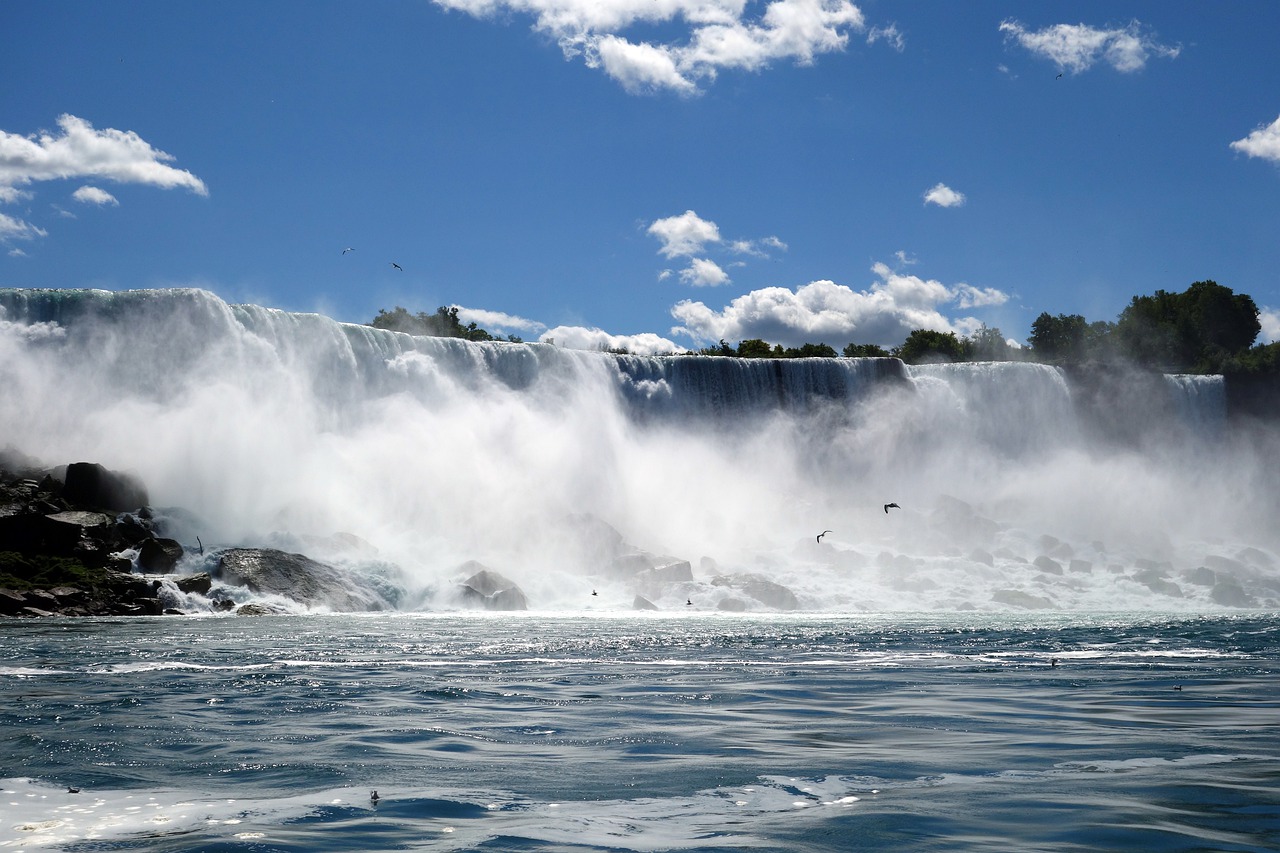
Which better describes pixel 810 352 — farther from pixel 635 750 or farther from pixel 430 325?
pixel 635 750

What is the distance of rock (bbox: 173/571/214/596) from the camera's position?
2889 cm

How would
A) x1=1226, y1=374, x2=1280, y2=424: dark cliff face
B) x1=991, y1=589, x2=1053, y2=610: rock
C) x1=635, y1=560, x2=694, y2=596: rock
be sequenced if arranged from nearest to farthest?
1. x1=635, y1=560, x2=694, y2=596: rock
2. x1=991, y1=589, x2=1053, y2=610: rock
3. x1=1226, y1=374, x2=1280, y2=424: dark cliff face

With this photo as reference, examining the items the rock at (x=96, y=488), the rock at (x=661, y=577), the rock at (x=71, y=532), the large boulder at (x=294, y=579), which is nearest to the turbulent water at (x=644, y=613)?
the rock at (x=661, y=577)

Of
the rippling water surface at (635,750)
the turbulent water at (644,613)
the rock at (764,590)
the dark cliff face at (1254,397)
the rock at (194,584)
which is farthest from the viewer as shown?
the dark cliff face at (1254,397)

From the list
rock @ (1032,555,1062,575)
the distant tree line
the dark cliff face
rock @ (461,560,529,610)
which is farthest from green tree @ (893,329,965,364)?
rock @ (461,560,529,610)

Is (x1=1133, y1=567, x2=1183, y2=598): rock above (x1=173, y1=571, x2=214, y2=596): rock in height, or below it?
below

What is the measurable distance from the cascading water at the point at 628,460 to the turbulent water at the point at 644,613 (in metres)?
0.15

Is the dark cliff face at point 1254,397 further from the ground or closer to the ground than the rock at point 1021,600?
further from the ground

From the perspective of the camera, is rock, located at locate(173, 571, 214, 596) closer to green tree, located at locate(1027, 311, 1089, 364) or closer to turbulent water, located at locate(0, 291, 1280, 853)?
turbulent water, located at locate(0, 291, 1280, 853)

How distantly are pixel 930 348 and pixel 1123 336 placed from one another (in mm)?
13794

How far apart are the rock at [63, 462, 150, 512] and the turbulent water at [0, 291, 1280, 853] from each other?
1.18 metres

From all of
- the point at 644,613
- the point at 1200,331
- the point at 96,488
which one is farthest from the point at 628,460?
the point at 1200,331

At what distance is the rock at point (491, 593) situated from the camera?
32312 mm

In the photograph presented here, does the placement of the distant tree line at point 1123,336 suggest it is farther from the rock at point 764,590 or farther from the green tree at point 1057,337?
the rock at point 764,590
